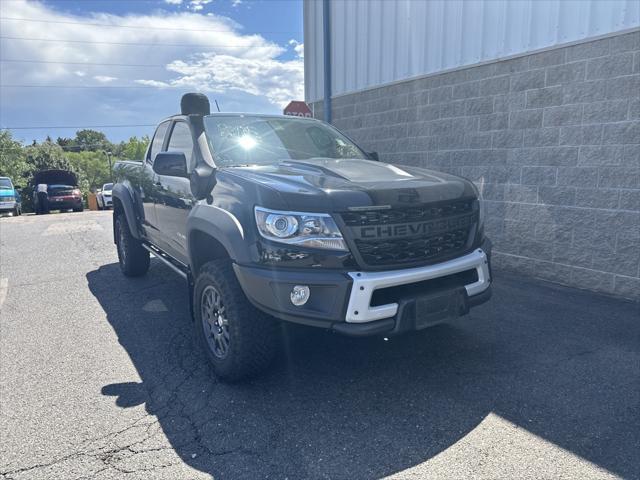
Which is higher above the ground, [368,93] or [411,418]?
[368,93]

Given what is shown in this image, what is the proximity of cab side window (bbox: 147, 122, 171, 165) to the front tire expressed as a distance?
2239mm

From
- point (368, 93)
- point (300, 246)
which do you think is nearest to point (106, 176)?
point (368, 93)

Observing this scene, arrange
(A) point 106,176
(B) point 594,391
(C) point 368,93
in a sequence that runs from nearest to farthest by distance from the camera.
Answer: (B) point 594,391 → (C) point 368,93 → (A) point 106,176

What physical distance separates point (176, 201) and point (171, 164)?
52 centimetres

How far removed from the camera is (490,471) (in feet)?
7.57

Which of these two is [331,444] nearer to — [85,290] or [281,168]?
[281,168]

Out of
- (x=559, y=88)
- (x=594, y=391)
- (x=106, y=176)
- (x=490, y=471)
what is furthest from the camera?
(x=106, y=176)

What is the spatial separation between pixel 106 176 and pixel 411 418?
71577 millimetres

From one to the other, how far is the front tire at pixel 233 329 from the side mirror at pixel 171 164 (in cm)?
88

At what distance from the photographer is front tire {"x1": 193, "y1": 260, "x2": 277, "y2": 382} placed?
9.59 feet

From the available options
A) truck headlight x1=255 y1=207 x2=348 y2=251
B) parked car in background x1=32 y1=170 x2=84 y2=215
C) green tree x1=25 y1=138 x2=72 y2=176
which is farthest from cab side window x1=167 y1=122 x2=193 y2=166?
green tree x1=25 y1=138 x2=72 y2=176

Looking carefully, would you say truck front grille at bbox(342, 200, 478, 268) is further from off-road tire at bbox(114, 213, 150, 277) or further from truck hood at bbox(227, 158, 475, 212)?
off-road tire at bbox(114, 213, 150, 277)

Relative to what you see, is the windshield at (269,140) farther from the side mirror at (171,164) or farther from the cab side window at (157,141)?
the cab side window at (157,141)

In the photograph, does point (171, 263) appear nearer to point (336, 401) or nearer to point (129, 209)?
point (129, 209)
